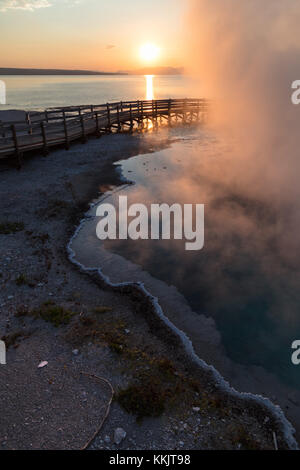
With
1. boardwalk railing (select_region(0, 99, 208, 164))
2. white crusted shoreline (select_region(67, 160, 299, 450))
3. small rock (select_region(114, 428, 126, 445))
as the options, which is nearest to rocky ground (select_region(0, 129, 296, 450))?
small rock (select_region(114, 428, 126, 445))

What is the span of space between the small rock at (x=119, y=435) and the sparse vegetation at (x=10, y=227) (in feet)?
28.1

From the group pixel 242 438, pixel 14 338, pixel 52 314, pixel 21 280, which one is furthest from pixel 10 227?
pixel 242 438

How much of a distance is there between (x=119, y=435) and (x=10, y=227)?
9.10 metres

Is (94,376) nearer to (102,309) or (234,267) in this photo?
(102,309)

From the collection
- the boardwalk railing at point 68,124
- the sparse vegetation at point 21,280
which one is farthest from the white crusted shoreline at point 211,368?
the boardwalk railing at point 68,124

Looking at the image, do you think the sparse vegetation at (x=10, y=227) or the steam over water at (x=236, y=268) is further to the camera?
the sparse vegetation at (x=10, y=227)

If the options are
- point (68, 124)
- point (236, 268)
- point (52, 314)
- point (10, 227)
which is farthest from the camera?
point (68, 124)

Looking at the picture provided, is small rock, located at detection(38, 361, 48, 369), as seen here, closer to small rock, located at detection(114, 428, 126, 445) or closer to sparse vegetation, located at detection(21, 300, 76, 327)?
sparse vegetation, located at detection(21, 300, 76, 327)

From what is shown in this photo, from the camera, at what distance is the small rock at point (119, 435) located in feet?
15.3

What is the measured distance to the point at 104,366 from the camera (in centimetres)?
596

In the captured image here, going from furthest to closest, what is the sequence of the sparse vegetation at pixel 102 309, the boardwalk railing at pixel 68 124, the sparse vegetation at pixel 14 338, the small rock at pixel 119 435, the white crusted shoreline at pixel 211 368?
1. the boardwalk railing at pixel 68 124
2. the sparse vegetation at pixel 102 309
3. the sparse vegetation at pixel 14 338
4. the white crusted shoreline at pixel 211 368
5. the small rock at pixel 119 435

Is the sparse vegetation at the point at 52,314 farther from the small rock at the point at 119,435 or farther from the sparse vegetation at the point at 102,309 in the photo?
the small rock at the point at 119,435

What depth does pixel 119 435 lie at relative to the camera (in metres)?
4.69
